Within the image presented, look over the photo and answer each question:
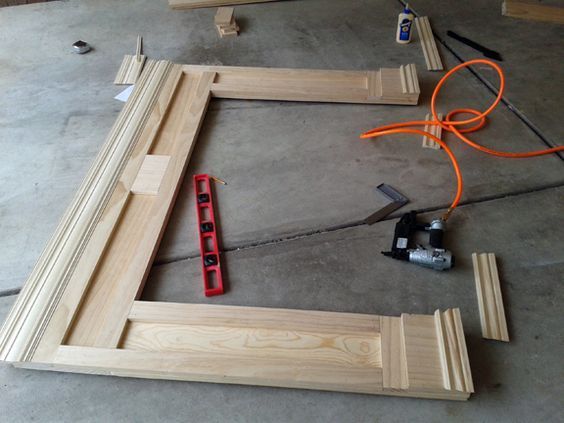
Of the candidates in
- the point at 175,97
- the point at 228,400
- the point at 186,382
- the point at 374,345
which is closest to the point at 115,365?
the point at 186,382

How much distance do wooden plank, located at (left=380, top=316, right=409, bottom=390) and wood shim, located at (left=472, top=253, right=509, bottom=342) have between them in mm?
346

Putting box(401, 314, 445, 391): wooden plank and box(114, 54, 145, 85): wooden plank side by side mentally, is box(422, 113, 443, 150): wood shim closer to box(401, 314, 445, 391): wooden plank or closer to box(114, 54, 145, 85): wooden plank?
box(401, 314, 445, 391): wooden plank

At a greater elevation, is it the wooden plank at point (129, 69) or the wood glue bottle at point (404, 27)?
the wood glue bottle at point (404, 27)

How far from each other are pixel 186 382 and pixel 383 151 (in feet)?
4.76

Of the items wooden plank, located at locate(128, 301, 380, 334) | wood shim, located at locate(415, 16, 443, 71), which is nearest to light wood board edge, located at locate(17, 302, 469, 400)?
wooden plank, located at locate(128, 301, 380, 334)

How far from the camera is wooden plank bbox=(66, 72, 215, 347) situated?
63.2 inches

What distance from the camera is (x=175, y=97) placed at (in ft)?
8.28

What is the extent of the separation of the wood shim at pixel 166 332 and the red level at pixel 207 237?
0.12 meters

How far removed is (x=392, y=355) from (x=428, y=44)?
228 cm

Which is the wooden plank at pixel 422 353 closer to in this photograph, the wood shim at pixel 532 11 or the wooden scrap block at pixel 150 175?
the wooden scrap block at pixel 150 175

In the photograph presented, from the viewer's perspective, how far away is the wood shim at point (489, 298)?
5.38 ft

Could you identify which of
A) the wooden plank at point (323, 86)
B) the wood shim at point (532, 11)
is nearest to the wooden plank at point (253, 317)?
the wooden plank at point (323, 86)

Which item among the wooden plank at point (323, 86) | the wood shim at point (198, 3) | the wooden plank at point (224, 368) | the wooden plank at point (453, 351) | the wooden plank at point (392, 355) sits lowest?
the wooden plank at point (224, 368)

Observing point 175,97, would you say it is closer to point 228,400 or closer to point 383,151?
point 383,151
